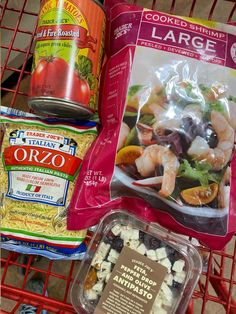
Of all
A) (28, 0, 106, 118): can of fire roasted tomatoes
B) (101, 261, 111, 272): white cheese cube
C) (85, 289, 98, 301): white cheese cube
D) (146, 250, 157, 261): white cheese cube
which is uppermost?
(28, 0, 106, 118): can of fire roasted tomatoes

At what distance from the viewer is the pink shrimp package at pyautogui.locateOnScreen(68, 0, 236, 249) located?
0.78 metres

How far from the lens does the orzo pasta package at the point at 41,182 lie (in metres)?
0.81

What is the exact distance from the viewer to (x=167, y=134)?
2.56 ft

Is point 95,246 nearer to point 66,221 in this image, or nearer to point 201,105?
point 66,221

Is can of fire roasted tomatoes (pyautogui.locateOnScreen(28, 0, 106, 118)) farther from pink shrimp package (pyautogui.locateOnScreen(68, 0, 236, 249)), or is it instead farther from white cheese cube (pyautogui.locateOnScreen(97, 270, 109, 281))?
white cheese cube (pyautogui.locateOnScreen(97, 270, 109, 281))

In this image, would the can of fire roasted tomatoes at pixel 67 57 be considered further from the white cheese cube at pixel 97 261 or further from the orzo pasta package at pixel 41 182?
the white cheese cube at pixel 97 261

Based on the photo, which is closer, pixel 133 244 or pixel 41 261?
pixel 133 244

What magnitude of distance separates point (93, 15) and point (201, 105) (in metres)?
0.25

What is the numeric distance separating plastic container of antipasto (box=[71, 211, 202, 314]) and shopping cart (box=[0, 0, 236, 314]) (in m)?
0.05

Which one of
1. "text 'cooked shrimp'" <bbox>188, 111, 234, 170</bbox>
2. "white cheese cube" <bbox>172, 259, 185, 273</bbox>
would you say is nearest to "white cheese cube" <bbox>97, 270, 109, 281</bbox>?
"white cheese cube" <bbox>172, 259, 185, 273</bbox>

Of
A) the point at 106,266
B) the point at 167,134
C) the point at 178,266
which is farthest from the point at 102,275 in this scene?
the point at 167,134

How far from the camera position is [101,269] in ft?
2.53

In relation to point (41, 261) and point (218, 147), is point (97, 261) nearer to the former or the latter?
Result: point (218, 147)

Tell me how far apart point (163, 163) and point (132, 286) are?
0.69ft
